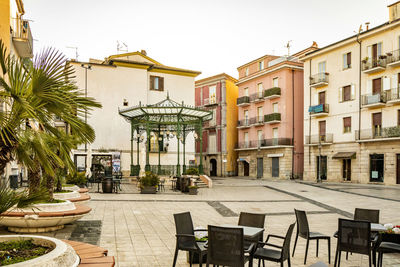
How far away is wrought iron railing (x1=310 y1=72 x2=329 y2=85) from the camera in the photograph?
103 feet

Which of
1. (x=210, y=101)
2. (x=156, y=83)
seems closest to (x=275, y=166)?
(x=210, y=101)

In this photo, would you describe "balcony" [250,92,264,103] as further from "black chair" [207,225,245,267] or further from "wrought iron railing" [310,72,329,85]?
"black chair" [207,225,245,267]

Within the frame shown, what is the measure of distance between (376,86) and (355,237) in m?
24.8

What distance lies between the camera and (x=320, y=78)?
105 ft

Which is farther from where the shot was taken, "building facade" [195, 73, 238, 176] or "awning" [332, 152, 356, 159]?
"building facade" [195, 73, 238, 176]

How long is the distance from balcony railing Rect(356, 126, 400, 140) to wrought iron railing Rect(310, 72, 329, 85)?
5865mm

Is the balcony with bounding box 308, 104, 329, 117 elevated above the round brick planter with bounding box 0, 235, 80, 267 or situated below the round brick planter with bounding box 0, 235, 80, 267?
above

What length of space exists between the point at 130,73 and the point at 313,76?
16.6 meters

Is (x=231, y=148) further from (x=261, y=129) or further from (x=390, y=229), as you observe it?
(x=390, y=229)

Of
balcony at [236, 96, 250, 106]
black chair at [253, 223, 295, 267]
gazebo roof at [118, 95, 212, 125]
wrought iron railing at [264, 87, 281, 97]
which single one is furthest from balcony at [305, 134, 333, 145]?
black chair at [253, 223, 295, 267]

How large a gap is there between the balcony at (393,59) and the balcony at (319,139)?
7.59 m

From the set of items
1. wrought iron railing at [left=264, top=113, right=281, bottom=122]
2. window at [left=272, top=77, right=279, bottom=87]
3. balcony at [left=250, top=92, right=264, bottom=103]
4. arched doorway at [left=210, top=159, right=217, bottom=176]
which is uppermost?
window at [left=272, top=77, right=279, bottom=87]

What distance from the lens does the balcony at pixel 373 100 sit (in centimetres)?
2620

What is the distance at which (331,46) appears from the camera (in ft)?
101
